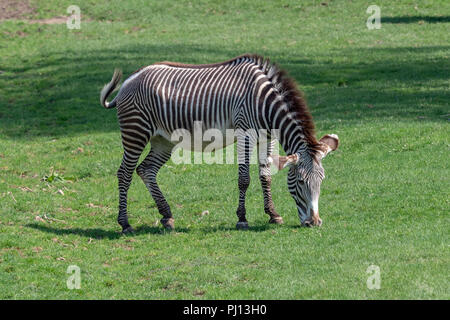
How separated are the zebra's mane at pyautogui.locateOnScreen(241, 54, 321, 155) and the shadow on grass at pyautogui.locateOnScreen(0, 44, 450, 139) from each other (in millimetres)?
8606

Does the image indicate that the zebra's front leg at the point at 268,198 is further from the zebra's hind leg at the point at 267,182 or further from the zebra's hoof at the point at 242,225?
the zebra's hoof at the point at 242,225

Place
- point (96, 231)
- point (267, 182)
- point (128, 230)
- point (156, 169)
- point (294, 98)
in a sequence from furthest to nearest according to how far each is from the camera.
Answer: point (156, 169) → point (96, 231) → point (128, 230) → point (267, 182) → point (294, 98)

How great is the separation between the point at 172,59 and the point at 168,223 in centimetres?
1669

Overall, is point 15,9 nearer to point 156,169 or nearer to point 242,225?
point 156,169

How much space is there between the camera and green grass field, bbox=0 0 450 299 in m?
10.1

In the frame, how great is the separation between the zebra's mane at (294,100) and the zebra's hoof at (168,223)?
10.6 feet

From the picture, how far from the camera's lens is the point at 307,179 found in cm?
1174

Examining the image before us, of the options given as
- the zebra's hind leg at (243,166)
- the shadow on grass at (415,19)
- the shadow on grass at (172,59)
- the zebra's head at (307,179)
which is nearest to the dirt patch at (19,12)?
the shadow on grass at (172,59)

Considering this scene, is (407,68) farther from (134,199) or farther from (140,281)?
(140,281)

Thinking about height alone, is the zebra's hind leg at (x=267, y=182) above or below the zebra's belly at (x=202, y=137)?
below

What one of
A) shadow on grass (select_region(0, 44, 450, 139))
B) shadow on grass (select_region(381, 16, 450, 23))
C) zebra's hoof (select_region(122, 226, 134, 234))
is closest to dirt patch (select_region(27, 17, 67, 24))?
shadow on grass (select_region(0, 44, 450, 139))

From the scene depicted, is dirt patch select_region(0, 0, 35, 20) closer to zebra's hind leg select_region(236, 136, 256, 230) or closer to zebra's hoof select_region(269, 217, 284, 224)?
zebra's hind leg select_region(236, 136, 256, 230)

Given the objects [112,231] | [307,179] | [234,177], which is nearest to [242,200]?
[307,179]

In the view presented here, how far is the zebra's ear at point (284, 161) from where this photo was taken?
11.4 m
